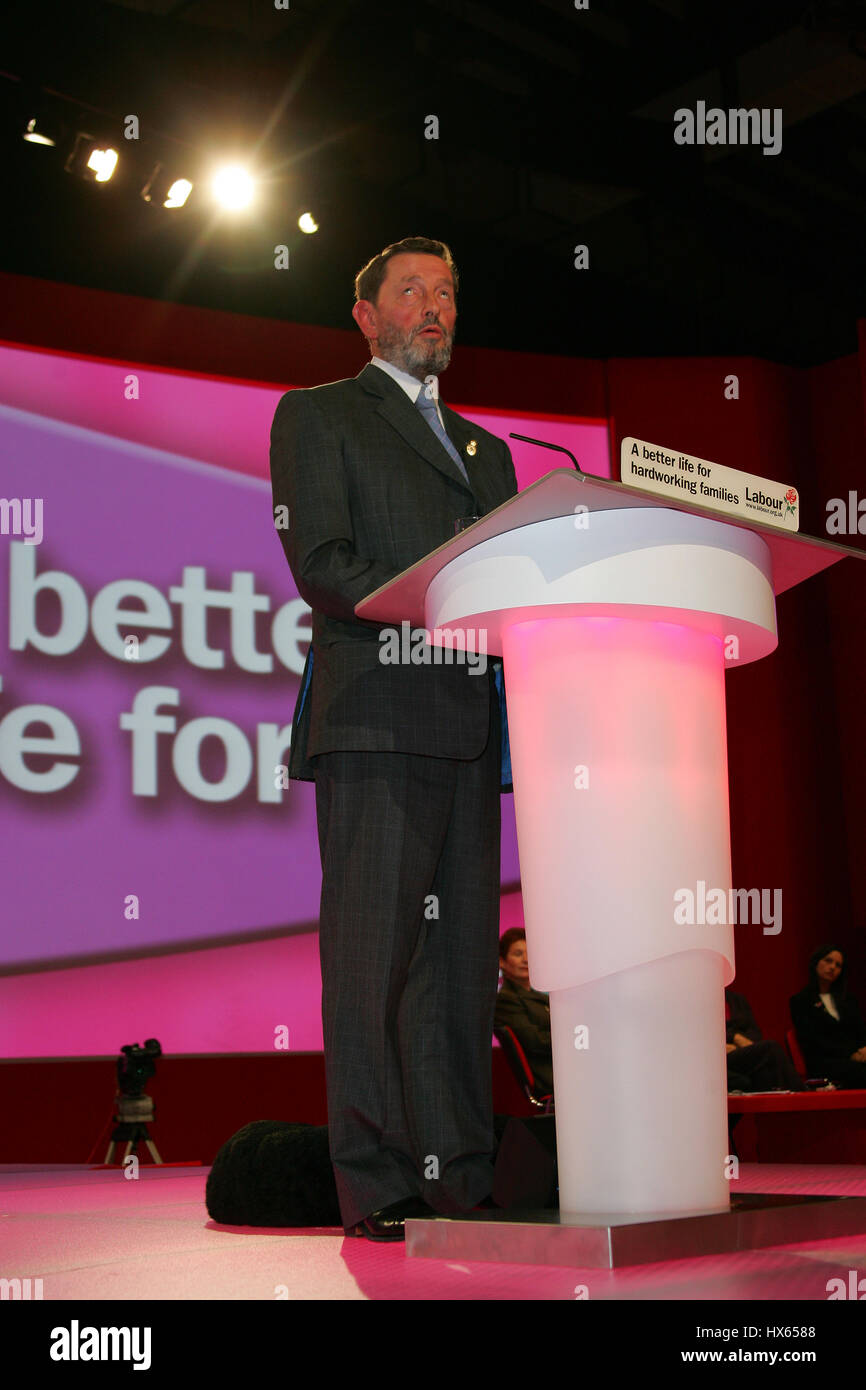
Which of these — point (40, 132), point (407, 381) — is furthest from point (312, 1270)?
point (40, 132)

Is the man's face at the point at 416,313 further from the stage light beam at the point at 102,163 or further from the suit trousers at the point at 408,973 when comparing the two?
the stage light beam at the point at 102,163

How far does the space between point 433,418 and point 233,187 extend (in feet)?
12.8

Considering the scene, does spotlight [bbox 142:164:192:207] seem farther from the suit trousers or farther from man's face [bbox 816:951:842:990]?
man's face [bbox 816:951:842:990]

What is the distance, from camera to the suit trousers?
1835mm

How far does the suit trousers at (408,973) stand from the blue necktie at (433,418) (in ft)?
1.56

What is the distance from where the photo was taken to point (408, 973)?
1940mm

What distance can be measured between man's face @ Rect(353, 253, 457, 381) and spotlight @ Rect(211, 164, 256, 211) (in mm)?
3729

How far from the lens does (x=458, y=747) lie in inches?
76.3

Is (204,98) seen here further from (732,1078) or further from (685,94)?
(732,1078)

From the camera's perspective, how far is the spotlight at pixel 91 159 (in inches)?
205

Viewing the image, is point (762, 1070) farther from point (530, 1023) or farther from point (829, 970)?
point (829, 970)
